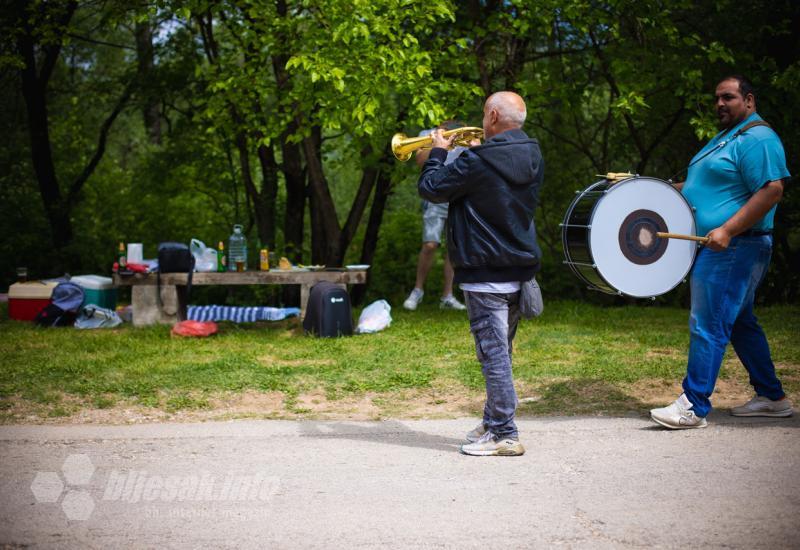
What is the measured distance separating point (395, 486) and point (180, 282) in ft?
20.2

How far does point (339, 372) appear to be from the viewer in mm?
7121

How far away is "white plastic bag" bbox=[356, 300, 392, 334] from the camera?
9.27 m

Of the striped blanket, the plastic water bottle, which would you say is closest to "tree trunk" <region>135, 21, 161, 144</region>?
the striped blanket

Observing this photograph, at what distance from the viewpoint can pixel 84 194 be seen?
1639cm

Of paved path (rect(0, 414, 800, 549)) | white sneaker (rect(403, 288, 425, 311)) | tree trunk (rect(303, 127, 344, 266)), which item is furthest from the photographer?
tree trunk (rect(303, 127, 344, 266))

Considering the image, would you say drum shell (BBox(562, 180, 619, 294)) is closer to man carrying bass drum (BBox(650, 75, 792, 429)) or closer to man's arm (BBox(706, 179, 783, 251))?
man carrying bass drum (BBox(650, 75, 792, 429))

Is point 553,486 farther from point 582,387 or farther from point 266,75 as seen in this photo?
point 266,75

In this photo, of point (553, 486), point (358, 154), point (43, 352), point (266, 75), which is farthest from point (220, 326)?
point (553, 486)

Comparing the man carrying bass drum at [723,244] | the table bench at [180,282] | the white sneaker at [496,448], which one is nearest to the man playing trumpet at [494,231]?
the white sneaker at [496,448]

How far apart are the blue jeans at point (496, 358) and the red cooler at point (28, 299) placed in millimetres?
7333

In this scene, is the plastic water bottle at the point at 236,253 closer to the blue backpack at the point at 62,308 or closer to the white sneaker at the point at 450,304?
the blue backpack at the point at 62,308

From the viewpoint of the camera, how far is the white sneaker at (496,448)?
4852 mm

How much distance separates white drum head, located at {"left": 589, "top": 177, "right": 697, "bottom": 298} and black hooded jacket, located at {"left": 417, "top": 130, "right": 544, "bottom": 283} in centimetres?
90

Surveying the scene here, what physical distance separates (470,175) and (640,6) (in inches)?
294
